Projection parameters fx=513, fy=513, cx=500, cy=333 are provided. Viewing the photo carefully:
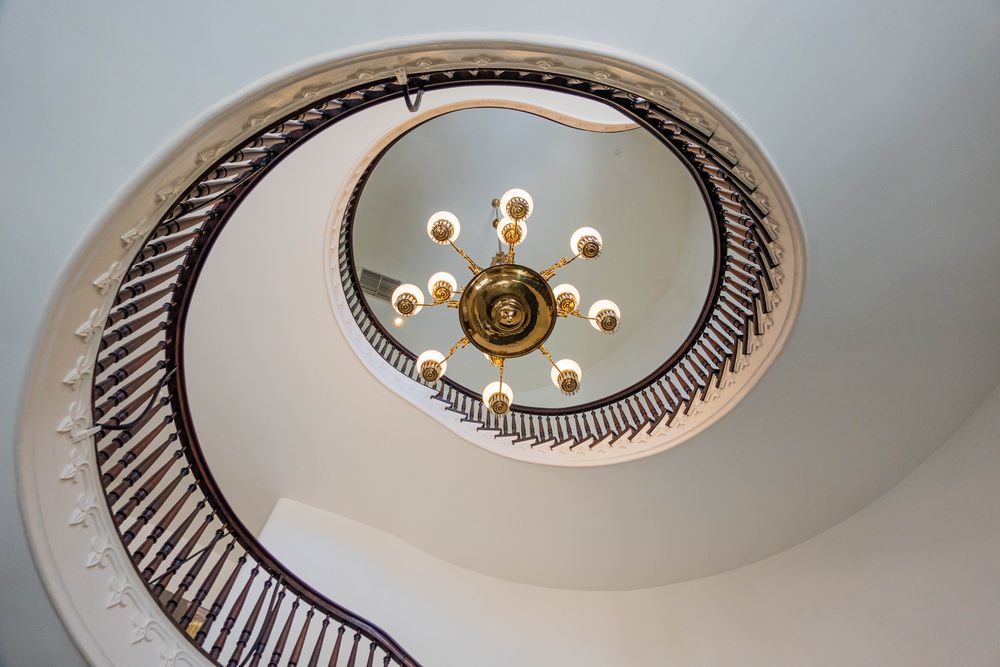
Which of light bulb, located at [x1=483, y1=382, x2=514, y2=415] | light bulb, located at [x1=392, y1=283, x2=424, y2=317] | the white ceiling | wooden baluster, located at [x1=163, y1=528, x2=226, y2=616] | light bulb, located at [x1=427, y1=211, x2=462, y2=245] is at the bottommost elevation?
wooden baluster, located at [x1=163, y1=528, x2=226, y2=616]

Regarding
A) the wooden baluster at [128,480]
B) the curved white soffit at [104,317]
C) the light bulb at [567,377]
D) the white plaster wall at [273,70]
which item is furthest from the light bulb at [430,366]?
the white plaster wall at [273,70]

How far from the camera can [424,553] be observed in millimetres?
5500

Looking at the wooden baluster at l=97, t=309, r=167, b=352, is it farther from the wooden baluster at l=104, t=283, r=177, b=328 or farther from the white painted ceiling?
the white painted ceiling

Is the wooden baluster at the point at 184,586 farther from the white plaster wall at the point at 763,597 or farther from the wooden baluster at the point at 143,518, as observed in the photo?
the white plaster wall at the point at 763,597

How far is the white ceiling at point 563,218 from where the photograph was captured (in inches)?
303

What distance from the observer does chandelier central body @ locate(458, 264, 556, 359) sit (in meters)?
3.64

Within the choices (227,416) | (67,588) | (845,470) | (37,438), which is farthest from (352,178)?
(845,470)

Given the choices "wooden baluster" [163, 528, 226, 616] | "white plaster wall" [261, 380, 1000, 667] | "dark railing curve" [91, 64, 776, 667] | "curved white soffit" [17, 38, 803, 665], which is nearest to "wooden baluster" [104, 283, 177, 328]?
"dark railing curve" [91, 64, 776, 667]

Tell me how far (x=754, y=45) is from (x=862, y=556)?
4.19m

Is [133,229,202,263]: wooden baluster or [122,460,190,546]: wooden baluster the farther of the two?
[122,460,190,546]: wooden baluster

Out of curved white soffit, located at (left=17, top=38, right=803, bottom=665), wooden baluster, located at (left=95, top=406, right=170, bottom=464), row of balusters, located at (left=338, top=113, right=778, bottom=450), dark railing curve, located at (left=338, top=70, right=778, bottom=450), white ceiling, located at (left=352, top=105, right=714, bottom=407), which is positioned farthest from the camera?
white ceiling, located at (left=352, top=105, right=714, bottom=407)

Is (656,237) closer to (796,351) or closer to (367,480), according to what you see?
(796,351)

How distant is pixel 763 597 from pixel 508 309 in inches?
141

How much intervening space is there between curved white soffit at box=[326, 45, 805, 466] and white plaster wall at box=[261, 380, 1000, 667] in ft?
5.52
